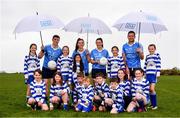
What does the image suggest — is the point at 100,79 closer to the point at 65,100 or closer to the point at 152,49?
the point at 65,100

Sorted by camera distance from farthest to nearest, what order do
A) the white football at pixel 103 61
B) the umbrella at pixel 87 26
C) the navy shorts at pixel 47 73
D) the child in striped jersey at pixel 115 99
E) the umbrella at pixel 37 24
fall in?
the umbrella at pixel 87 26, the navy shorts at pixel 47 73, the umbrella at pixel 37 24, the white football at pixel 103 61, the child in striped jersey at pixel 115 99

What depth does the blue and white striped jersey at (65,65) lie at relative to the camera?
13.0m

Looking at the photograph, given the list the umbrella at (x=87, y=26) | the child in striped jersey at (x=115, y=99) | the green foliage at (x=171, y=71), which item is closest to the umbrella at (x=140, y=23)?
the umbrella at (x=87, y=26)

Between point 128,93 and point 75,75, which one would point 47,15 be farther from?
point 128,93

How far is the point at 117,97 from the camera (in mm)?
12078

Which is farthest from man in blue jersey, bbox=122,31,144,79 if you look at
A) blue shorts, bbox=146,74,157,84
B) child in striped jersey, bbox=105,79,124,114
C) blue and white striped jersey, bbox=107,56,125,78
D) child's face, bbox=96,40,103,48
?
child in striped jersey, bbox=105,79,124,114

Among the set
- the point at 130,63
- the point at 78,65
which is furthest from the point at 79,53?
the point at 130,63

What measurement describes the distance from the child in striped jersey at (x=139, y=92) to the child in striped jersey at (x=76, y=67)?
1.55 m

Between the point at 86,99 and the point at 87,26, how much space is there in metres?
2.23

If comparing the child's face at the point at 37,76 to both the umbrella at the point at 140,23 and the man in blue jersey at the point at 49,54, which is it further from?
the umbrella at the point at 140,23

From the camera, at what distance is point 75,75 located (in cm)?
1307

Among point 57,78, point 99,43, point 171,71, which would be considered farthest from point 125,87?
point 171,71

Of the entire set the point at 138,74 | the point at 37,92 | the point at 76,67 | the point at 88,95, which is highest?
the point at 76,67

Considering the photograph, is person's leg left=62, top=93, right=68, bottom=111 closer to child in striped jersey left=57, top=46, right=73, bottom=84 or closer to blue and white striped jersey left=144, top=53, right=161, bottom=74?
child in striped jersey left=57, top=46, right=73, bottom=84
